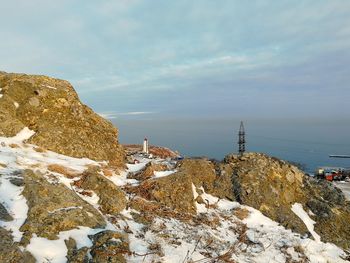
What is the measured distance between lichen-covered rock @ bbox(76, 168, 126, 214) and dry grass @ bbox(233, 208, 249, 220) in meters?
4.61

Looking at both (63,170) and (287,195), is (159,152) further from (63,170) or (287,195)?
(63,170)

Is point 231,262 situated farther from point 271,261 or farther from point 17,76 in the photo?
point 17,76

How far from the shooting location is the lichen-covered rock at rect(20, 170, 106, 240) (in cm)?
764

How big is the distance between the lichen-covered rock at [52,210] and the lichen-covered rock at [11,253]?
15.0 inches

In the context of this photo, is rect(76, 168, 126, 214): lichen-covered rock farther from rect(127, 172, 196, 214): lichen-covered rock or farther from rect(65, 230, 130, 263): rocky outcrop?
rect(65, 230, 130, 263): rocky outcrop

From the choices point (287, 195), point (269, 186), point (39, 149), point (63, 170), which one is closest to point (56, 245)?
point (63, 170)

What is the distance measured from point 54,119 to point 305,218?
1208 cm

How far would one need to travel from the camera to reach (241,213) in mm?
12664

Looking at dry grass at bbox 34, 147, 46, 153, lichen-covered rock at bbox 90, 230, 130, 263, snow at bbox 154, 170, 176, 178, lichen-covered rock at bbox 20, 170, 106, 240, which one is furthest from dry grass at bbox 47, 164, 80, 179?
lichen-covered rock at bbox 90, 230, 130, 263

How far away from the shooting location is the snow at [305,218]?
12.6m

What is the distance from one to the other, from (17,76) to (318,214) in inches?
614

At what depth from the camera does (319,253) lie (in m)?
10.8

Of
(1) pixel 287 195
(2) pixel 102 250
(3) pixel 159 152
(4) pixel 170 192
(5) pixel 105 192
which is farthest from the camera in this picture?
(3) pixel 159 152

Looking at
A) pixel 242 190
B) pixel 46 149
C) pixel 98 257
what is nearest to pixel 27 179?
pixel 98 257
